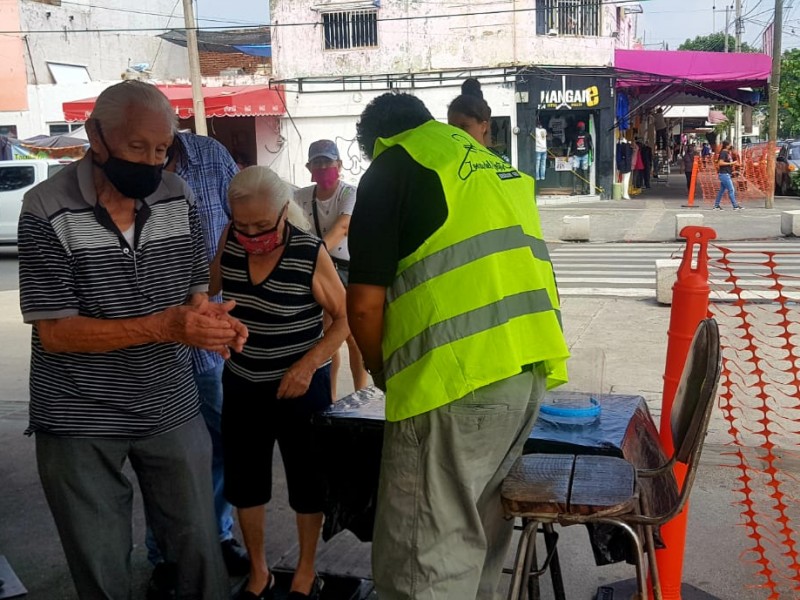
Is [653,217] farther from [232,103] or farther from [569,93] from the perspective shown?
[232,103]

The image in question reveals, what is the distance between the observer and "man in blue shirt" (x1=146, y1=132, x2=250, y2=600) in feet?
11.7

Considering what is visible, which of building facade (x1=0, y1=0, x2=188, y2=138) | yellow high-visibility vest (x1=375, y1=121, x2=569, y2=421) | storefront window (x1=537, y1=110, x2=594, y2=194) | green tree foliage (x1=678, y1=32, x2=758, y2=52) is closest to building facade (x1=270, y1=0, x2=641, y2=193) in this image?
storefront window (x1=537, y1=110, x2=594, y2=194)

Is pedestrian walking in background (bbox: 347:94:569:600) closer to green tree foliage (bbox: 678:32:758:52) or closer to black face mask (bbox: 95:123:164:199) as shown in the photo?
black face mask (bbox: 95:123:164:199)

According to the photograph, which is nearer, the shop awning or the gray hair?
the gray hair

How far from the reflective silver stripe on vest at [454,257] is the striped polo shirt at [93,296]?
835 mm

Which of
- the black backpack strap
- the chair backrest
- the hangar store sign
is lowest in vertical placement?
the chair backrest

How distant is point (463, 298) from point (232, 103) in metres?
23.6

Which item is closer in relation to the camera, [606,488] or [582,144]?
[606,488]

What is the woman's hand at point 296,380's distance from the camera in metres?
3.25

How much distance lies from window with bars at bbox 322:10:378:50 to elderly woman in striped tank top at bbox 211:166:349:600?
75.3 ft

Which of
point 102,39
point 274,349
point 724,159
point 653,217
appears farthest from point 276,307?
point 102,39

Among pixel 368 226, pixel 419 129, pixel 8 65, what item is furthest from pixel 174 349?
pixel 8 65

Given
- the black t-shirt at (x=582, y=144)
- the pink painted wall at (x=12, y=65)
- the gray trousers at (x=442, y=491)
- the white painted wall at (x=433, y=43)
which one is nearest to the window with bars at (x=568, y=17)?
the white painted wall at (x=433, y=43)

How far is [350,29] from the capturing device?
25.4m
